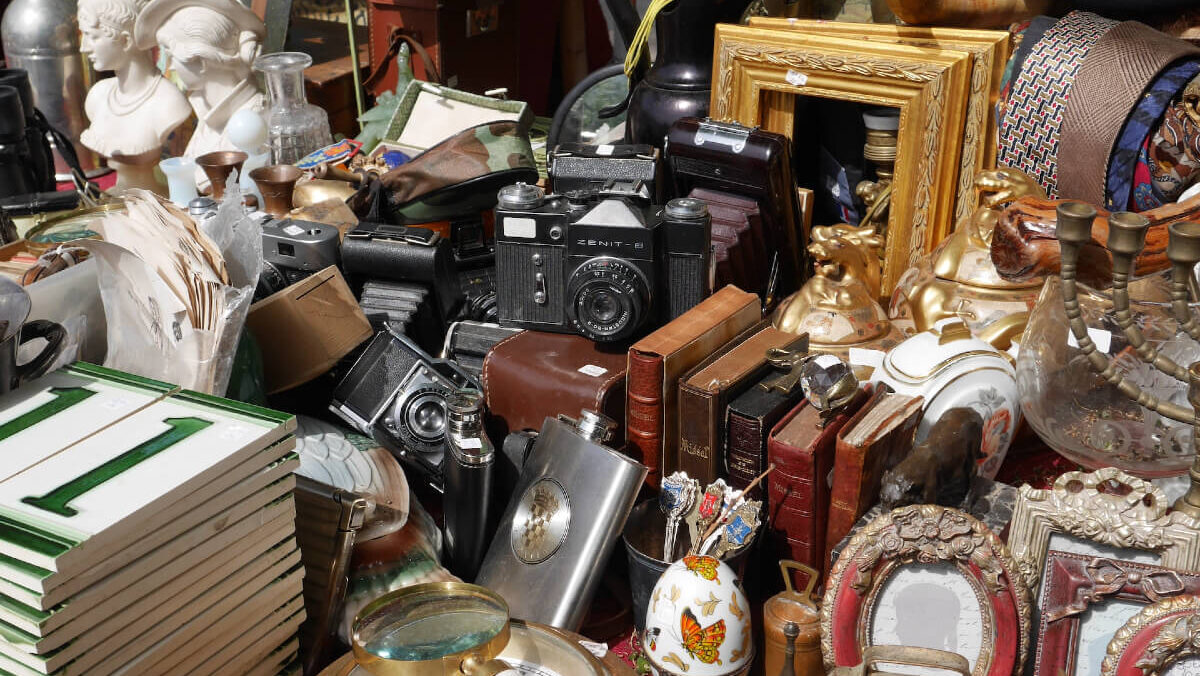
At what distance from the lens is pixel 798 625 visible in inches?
60.2

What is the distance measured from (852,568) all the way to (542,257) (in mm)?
956

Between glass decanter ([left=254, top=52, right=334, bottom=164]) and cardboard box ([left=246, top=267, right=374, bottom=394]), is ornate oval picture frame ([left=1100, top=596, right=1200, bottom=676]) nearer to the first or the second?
cardboard box ([left=246, top=267, right=374, bottom=394])

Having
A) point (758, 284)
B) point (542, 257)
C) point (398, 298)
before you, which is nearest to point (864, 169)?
point (758, 284)

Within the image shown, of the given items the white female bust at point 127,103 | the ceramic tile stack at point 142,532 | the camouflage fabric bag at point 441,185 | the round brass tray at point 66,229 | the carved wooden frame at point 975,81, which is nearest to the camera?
the ceramic tile stack at point 142,532

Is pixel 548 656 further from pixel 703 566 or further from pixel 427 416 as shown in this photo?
pixel 427 416

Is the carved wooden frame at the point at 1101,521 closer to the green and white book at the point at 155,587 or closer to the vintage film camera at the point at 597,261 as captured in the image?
the vintage film camera at the point at 597,261

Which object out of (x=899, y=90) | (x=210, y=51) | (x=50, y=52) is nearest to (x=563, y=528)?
(x=899, y=90)

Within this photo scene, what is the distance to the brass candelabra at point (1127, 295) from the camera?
1.33 meters

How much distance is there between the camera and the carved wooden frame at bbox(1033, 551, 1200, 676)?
51.2 inches

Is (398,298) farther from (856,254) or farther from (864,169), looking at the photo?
(864,169)

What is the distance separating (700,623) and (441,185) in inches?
56.0

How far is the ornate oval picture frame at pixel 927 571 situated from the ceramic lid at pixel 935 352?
0.44m

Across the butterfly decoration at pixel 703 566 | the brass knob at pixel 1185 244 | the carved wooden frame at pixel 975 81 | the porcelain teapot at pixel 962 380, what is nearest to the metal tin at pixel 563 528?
the butterfly decoration at pixel 703 566

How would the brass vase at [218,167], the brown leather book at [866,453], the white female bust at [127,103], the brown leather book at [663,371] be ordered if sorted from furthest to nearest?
the white female bust at [127,103] < the brass vase at [218,167] < the brown leather book at [663,371] < the brown leather book at [866,453]
